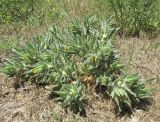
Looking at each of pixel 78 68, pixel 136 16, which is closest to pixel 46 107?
pixel 78 68

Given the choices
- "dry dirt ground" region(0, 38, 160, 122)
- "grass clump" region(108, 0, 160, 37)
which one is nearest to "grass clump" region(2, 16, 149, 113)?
"dry dirt ground" region(0, 38, 160, 122)

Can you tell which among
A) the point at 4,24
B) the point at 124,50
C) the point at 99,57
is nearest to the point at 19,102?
the point at 99,57

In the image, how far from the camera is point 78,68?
4.84 metres

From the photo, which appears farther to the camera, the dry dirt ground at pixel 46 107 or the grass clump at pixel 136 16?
the grass clump at pixel 136 16

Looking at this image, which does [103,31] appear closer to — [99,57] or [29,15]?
[99,57]

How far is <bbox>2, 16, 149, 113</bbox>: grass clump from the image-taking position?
4.58 m

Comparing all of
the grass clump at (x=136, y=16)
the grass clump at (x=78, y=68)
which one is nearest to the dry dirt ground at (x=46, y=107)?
the grass clump at (x=78, y=68)

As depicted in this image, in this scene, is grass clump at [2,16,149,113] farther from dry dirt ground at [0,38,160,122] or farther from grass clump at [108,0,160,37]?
grass clump at [108,0,160,37]

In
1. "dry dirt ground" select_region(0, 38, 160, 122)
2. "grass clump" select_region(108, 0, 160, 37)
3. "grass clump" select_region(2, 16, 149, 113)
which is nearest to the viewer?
"grass clump" select_region(2, 16, 149, 113)

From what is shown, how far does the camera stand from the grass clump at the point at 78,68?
4.58 meters

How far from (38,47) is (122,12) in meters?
1.76

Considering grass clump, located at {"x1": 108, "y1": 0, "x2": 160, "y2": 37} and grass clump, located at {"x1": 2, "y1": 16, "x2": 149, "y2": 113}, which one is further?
grass clump, located at {"x1": 108, "y1": 0, "x2": 160, "y2": 37}

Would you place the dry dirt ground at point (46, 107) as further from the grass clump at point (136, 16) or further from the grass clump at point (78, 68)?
the grass clump at point (136, 16)

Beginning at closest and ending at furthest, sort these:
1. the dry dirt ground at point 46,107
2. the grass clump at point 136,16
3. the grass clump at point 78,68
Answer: the grass clump at point 78,68, the dry dirt ground at point 46,107, the grass clump at point 136,16
